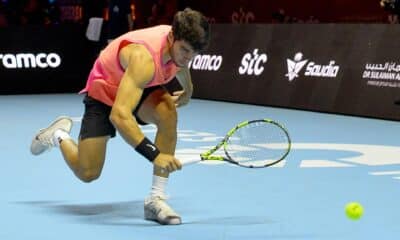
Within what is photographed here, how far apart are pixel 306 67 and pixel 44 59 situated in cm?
612

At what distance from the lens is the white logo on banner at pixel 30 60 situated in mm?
16123

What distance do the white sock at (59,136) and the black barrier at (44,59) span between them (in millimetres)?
10570

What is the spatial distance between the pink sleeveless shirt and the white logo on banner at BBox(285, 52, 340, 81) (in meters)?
7.23

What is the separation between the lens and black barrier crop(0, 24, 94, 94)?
635 inches

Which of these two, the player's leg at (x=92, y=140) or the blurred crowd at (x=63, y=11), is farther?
the blurred crowd at (x=63, y=11)

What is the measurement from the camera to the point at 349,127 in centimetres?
1033

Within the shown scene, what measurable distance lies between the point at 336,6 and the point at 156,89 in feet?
59.4

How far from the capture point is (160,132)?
5191 mm

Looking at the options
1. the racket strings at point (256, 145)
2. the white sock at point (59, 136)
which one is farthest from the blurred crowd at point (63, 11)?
the racket strings at point (256, 145)

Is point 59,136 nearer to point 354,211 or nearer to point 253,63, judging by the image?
point 354,211

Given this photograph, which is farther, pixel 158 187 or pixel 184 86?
pixel 184 86

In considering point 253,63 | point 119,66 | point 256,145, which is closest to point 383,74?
point 253,63

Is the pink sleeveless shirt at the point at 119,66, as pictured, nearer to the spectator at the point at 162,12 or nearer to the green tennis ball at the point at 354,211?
the green tennis ball at the point at 354,211

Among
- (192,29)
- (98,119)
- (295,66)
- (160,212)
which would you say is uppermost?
(192,29)
